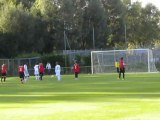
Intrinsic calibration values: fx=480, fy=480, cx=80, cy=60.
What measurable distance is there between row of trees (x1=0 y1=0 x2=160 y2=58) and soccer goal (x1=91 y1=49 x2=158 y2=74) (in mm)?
14929

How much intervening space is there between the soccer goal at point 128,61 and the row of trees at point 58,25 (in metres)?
14.9

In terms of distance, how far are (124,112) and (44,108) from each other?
3777mm

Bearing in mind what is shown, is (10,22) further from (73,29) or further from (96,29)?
(96,29)

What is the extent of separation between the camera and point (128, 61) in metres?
65.4

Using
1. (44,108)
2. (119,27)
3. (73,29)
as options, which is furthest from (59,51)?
(44,108)

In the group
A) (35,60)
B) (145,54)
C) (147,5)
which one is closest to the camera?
(145,54)

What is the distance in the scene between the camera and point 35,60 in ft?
242

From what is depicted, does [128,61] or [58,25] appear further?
[58,25]

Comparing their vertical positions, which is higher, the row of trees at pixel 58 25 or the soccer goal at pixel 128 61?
the row of trees at pixel 58 25

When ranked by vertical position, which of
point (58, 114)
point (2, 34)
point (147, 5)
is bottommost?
point (58, 114)

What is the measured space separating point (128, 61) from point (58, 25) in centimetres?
1974

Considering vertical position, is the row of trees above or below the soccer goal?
above

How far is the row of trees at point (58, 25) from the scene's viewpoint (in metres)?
77.7

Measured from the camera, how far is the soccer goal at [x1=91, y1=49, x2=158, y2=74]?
64188 mm
